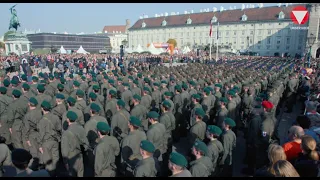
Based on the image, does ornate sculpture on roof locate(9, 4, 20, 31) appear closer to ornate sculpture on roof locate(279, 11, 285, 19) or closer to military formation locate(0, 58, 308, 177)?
military formation locate(0, 58, 308, 177)

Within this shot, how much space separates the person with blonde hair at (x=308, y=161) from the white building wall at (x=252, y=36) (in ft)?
220

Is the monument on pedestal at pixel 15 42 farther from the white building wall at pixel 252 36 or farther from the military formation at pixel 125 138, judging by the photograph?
the white building wall at pixel 252 36

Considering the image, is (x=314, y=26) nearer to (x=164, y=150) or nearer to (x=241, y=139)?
(x=241, y=139)

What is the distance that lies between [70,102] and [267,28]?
81121 millimetres

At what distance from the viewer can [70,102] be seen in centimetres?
695

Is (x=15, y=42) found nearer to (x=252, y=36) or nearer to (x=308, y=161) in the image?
(x=308, y=161)

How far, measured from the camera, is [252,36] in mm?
80688

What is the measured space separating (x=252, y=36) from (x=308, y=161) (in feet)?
273

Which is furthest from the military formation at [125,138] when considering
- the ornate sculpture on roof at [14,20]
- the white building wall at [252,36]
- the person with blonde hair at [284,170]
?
the white building wall at [252,36]

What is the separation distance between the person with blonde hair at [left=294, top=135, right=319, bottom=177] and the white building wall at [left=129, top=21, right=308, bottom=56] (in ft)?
220

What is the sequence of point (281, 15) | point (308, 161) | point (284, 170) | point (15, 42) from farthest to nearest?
point (281, 15) < point (15, 42) < point (308, 161) < point (284, 170)

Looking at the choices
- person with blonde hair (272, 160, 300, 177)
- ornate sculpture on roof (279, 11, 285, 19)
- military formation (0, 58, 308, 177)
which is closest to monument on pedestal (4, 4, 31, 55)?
military formation (0, 58, 308, 177)

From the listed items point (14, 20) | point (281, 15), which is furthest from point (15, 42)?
point (281, 15)

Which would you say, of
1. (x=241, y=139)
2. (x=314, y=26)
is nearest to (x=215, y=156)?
(x=241, y=139)
